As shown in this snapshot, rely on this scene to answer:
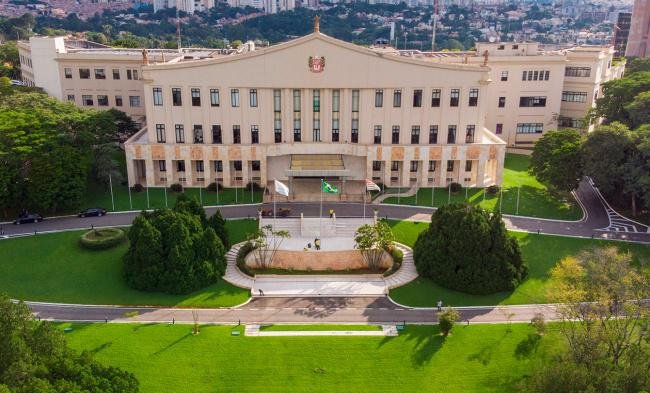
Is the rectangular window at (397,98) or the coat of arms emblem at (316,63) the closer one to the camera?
the coat of arms emblem at (316,63)

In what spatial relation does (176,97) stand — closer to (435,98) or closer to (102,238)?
(102,238)

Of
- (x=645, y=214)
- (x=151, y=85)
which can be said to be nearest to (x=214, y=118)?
(x=151, y=85)

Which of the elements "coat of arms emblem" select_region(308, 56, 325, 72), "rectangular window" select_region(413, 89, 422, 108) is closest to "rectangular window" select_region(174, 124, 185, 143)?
"coat of arms emblem" select_region(308, 56, 325, 72)

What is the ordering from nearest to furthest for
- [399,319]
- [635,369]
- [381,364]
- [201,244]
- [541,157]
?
1. [635,369]
2. [381,364]
3. [399,319]
4. [201,244]
5. [541,157]

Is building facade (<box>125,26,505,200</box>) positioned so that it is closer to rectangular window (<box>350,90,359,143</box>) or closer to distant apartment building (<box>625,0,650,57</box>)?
rectangular window (<box>350,90,359,143</box>)

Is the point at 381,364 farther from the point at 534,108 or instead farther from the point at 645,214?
the point at 534,108

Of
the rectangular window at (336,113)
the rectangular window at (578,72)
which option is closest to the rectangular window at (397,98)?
the rectangular window at (336,113)

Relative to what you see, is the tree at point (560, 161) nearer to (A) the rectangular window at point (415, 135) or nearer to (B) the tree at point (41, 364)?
(A) the rectangular window at point (415, 135)
